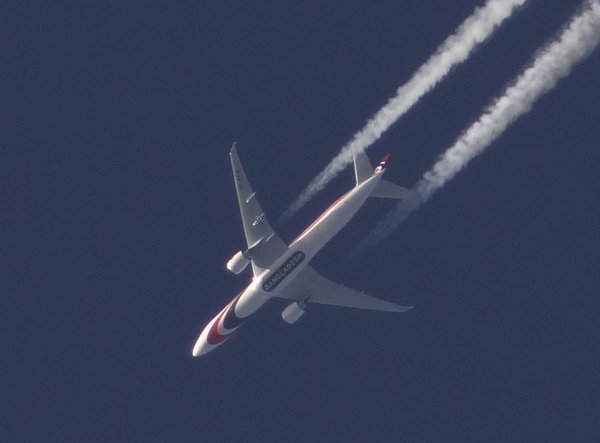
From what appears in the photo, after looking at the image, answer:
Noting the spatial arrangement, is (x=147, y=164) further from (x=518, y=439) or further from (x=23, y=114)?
(x=518, y=439)

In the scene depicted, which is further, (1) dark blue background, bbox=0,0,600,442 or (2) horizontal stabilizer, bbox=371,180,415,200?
(1) dark blue background, bbox=0,0,600,442

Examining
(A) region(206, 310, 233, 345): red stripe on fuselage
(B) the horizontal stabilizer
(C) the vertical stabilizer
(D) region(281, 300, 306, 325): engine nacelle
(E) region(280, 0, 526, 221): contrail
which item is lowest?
(D) region(281, 300, 306, 325): engine nacelle

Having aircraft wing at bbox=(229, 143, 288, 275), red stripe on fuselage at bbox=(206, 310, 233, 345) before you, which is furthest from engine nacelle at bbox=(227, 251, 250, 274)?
red stripe on fuselage at bbox=(206, 310, 233, 345)

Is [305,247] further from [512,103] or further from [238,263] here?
[512,103]

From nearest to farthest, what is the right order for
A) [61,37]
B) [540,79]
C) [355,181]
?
[540,79], [355,181], [61,37]

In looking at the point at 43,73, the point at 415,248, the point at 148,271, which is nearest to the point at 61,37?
the point at 43,73

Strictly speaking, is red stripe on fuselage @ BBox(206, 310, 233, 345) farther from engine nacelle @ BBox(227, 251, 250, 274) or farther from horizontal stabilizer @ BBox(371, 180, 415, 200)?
horizontal stabilizer @ BBox(371, 180, 415, 200)

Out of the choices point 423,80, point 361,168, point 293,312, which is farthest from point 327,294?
point 423,80

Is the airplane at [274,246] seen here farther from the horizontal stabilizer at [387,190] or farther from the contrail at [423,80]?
the contrail at [423,80]
